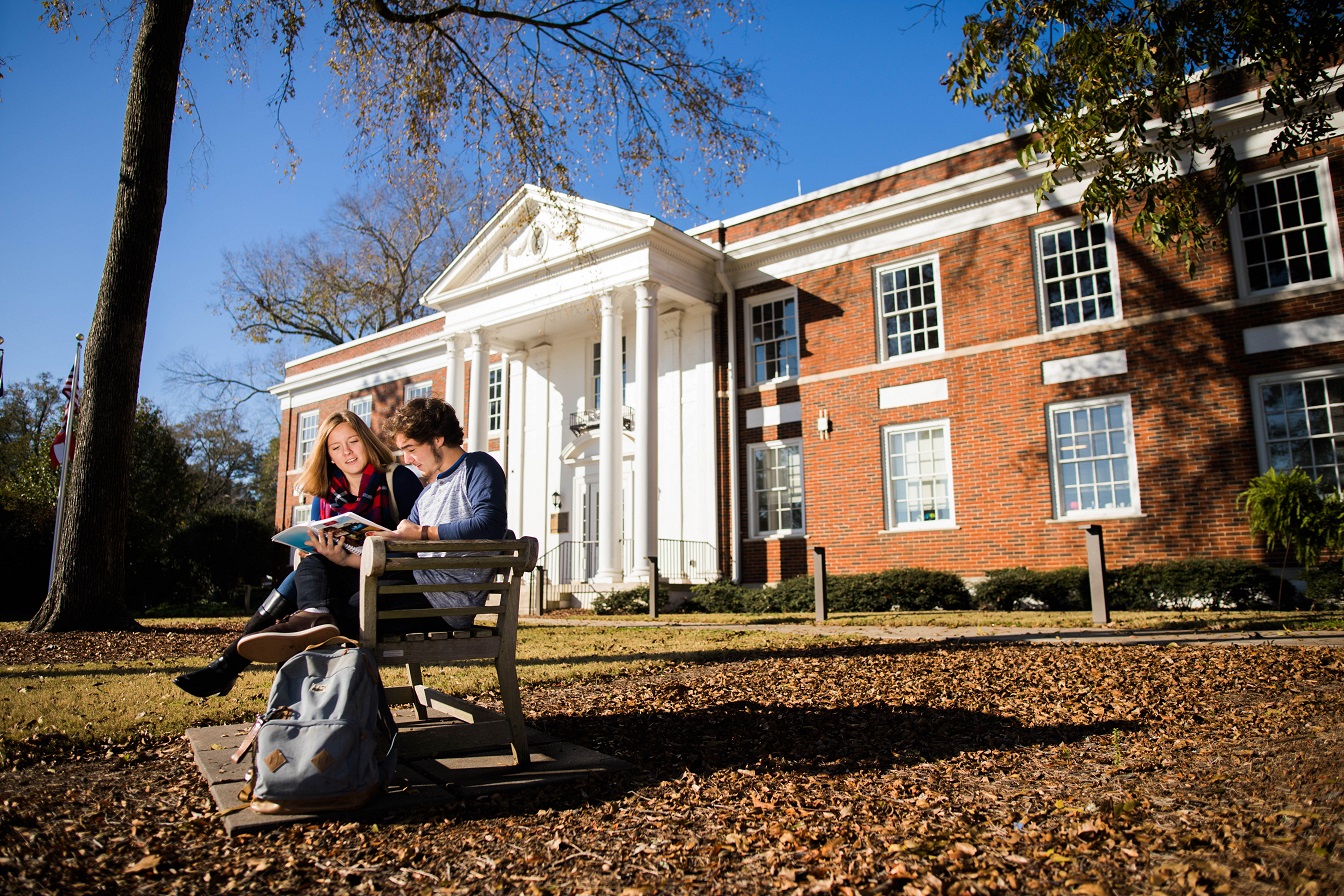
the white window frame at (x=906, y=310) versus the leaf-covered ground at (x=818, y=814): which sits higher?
the white window frame at (x=906, y=310)

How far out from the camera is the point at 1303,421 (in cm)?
1231

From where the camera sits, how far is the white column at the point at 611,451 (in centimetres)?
1747

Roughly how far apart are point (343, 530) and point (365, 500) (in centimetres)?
42

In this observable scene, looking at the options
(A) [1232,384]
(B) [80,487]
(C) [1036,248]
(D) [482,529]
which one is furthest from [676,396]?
(D) [482,529]

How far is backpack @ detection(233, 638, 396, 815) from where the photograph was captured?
107 inches

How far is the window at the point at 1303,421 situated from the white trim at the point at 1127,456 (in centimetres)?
166

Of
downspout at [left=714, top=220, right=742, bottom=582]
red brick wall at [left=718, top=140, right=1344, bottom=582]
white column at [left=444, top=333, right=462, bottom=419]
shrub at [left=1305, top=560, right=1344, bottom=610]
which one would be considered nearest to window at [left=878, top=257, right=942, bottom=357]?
red brick wall at [left=718, top=140, right=1344, bottom=582]

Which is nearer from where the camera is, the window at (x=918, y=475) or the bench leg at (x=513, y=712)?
the bench leg at (x=513, y=712)

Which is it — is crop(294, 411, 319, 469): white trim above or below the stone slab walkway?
above

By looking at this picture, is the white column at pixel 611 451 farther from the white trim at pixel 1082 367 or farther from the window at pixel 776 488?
the white trim at pixel 1082 367

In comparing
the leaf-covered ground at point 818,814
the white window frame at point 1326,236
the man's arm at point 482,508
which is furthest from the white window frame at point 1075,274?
the man's arm at point 482,508

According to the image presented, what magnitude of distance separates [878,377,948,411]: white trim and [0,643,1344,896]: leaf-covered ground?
1118 cm

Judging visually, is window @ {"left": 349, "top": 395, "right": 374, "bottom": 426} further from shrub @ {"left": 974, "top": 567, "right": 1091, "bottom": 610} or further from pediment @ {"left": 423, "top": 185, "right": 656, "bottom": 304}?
shrub @ {"left": 974, "top": 567, "right": 1091, "bottom": 610}

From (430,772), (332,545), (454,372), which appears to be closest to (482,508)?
(332,545)
